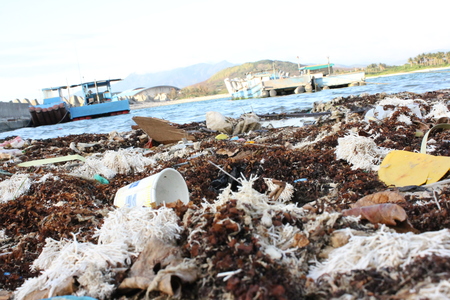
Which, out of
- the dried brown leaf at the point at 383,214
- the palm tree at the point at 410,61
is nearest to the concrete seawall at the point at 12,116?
the dried brown leaf at the point at 383,214

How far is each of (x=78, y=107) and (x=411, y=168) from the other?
31250mm

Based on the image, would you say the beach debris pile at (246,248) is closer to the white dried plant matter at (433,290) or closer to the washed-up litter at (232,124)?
the white dried plant matter at (433,290)

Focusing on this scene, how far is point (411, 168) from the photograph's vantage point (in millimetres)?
3316

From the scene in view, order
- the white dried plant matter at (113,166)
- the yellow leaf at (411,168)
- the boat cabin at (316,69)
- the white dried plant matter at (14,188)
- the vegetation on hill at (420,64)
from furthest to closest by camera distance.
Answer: the vegetation on hill at (420,64) < the boat cabin at (316,69) < the white dried plant matter at (113,166) < the white dried plant matter at (14,188) < the yellow leaf at (411,168)

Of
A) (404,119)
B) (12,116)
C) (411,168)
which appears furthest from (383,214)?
(12,116)

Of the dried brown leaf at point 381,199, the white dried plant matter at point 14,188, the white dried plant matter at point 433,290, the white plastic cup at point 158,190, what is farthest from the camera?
the white dried plant matter at point 14,188

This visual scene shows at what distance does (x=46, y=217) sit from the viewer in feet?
10.5

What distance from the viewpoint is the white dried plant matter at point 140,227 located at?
1.95 metres

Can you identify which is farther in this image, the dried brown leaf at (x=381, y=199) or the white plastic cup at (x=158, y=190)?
the white plastic cup at (x=158, y=190)

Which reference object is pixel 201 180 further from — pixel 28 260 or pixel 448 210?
pixel 448 210

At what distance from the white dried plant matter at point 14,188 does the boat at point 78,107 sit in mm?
26988

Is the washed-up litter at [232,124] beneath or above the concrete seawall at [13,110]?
beneath

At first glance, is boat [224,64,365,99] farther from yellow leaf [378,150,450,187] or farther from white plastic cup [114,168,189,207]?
white plastic cup [114,168,189,207]

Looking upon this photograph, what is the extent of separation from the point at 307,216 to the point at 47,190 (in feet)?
10.7
